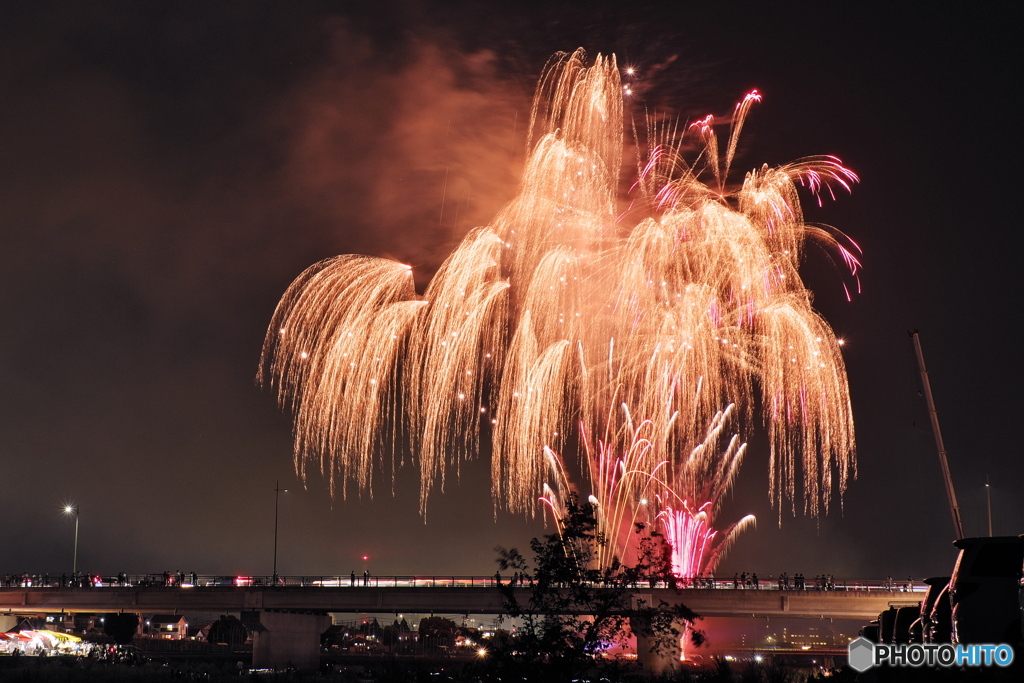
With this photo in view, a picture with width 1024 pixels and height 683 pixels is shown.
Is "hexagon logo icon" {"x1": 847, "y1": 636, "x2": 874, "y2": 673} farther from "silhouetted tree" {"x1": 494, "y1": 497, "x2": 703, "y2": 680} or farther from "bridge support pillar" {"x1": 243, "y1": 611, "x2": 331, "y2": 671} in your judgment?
"bridge support pillar" {"x1": 243, "y1": 611, "x2": 331, "y2": 671}

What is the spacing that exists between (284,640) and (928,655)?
72069 millimetres

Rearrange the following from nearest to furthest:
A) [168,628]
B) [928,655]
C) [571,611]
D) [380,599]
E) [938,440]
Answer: [928,655]
[571,611]
[938,440]
[380,599]
[168,628]

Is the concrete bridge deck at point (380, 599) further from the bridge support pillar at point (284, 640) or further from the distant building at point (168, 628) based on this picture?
the distant building at point (168, 628)

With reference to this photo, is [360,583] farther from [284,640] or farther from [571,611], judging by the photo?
[571,611]

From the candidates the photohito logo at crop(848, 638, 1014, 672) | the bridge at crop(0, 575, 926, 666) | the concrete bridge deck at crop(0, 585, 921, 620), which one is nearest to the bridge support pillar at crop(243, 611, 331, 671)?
the bridge at crop(0, 575, 926, 666)

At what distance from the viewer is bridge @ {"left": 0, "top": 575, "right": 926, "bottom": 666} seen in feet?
250

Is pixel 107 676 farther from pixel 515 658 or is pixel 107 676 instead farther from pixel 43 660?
pixel 515 658

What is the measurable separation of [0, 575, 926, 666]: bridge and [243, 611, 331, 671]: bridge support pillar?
3.2 inches

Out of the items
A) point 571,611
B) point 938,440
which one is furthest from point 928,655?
point 938,440

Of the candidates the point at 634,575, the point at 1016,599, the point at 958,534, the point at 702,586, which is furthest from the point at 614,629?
the point at 702,586

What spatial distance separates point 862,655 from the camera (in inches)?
941

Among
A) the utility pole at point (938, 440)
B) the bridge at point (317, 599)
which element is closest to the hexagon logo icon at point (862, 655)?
the utility pole at point (938, 440)

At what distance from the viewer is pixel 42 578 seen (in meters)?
91.1

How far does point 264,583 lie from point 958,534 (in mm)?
54804
